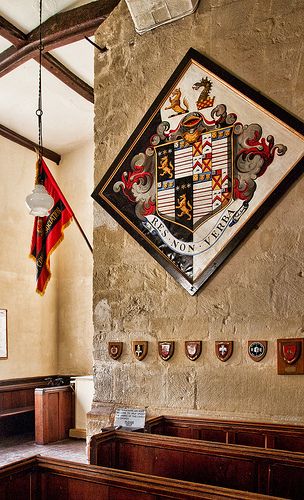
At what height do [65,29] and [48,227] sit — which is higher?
[65,29]

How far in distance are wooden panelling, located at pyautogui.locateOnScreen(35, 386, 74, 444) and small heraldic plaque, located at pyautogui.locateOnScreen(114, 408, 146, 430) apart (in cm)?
360

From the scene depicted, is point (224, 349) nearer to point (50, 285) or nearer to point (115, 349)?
point (115, 349)

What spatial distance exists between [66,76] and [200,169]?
3.30 m

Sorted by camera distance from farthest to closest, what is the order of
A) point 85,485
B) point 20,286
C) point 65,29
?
1. point 20,286
2. point 65,29
3. point 85,485

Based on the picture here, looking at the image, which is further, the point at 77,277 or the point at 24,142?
the point at 77,277

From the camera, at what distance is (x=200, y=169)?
11.2ft

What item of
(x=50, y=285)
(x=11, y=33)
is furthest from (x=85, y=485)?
(x=50, y=285)

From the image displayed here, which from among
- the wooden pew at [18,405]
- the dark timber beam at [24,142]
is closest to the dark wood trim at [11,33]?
the dark timber beam at [24,142]

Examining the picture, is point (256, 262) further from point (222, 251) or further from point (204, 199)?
point (204, 199)

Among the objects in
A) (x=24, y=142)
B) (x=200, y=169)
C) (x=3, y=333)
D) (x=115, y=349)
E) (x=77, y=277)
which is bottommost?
(x=3, y=333)

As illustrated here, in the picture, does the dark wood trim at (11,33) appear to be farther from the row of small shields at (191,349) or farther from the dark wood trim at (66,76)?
the row of small shields at (191,349)

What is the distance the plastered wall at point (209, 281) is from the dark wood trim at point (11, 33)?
137 centimetres

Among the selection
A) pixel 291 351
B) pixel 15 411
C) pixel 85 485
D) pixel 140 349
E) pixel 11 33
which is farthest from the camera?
pixel 15 411

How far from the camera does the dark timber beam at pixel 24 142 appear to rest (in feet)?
24.1
